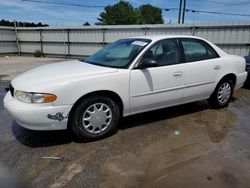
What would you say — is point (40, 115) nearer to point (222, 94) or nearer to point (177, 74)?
point (177, 74)

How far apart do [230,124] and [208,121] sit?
372 mm

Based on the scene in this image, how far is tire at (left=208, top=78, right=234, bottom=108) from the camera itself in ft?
15.7

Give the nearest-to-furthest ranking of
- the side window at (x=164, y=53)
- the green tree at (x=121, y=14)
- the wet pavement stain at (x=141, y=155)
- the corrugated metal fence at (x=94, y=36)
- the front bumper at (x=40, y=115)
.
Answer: the wet pavement stain at (x=141, y=155)
the front bumper at (x=40, y=115)
the side window at (x=164, y=53)
the corrugated metal fence at (x=94, y=36)
the green tree at (x=121, y=14)

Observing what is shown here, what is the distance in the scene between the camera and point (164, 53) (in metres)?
4.01

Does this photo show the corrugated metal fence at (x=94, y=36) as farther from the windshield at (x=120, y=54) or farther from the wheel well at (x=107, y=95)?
the wheel well at (x=107, y=95)

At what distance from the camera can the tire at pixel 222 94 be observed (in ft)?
15.7

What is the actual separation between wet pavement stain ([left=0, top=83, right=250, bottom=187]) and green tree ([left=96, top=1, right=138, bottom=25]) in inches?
Answer: 2302

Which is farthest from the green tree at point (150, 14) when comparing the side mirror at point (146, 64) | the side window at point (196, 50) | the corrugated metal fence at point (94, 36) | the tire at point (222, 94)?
the side mirror at point (146, 64)

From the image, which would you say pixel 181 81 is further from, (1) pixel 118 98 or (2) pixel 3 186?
(2) pixel 3 186

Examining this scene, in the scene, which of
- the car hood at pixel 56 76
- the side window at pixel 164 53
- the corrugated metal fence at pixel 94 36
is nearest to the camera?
the car hood at pixel 56 76

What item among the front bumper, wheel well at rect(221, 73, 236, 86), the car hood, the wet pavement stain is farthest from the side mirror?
wheel well at rect(221, 73, 236, 86)

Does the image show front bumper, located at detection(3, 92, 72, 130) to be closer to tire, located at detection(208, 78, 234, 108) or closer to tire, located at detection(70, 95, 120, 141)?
tire, located at detection(70, 95, 120, 141)

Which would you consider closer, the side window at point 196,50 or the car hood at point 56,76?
the car hood at point 56,76

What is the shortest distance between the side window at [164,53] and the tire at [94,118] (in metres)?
1.02
